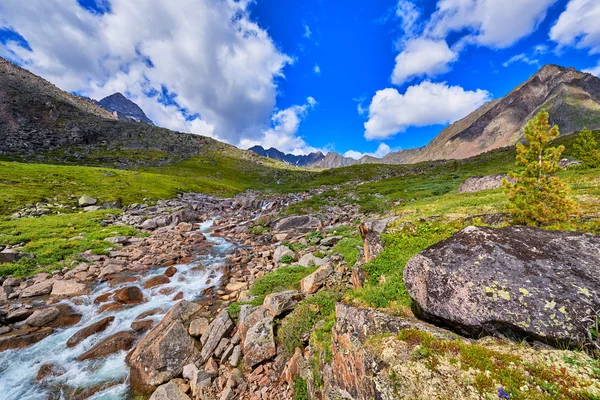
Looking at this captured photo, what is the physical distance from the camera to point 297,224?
30.2 metres

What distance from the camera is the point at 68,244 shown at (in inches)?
906

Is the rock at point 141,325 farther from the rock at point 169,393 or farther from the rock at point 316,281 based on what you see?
the rock at point 316,281

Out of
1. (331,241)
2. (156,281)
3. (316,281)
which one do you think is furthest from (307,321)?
(156,281)

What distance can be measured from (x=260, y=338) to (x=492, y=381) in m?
8.12

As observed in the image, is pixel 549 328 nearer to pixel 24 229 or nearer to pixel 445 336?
pixel 445 336

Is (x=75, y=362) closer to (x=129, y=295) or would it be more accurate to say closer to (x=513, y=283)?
(x=129, y=295)

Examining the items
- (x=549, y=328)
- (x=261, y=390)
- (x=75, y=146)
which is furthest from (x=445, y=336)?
(x=75, y=146)

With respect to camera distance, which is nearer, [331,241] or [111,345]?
[111,345]

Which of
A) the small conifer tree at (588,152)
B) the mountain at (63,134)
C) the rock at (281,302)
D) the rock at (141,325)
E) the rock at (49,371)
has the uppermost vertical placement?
the mountain at (63,134)

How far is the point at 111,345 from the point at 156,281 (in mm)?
6547

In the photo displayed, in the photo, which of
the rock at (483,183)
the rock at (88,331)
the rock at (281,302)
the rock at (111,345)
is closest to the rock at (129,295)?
the rock at (88,331)

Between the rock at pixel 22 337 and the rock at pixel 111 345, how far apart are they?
3383mm

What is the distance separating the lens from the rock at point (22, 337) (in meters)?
12.0

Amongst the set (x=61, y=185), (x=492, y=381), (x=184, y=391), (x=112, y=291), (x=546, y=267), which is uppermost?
(x=61, y=185)
